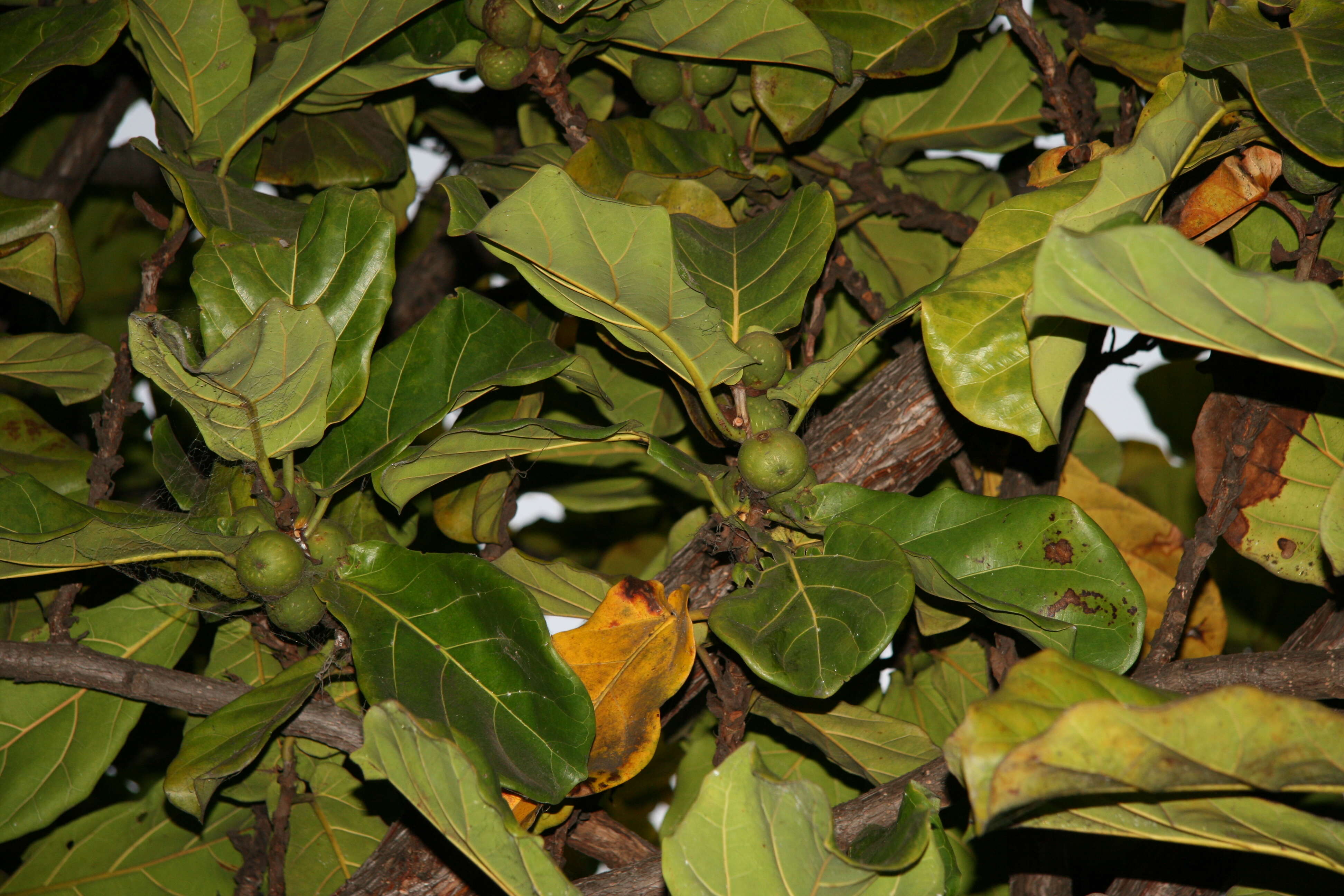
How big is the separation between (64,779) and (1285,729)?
1565mm

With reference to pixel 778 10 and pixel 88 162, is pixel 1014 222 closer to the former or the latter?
pixel 778 10

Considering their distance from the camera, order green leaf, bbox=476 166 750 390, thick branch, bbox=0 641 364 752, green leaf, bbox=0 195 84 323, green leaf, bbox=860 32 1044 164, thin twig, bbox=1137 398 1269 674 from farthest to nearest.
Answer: green leaf, bbox=860 32 1044 164 → green leaf, bbox=0 195 84 323 → thick branch, bbox=0 641 364 752 → thin twig, bbox=1137 398 1269 674 → green leaf, bbox=476 166 750 390

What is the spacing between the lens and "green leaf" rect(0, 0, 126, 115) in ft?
4.78

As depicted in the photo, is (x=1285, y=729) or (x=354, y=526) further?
(x=354, y=526)

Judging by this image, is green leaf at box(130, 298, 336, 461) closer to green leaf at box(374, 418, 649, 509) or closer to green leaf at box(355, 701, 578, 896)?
green leaf at box(374, 418, 649, 509)

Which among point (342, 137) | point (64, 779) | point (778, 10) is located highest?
point (778, 10)

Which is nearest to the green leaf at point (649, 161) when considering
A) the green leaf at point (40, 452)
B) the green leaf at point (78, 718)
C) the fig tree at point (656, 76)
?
the fig tree at point (656, 76)

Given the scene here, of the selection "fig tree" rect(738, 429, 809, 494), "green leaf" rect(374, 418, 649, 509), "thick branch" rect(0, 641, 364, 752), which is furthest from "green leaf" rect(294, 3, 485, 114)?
"thick branch" rect(0, 641, 364, 752)

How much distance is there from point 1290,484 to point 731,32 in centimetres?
98

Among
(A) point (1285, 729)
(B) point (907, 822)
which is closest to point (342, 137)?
→ (B) point (907, 822)

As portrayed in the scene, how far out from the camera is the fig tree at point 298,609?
1244mm

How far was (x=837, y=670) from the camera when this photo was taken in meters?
1.10

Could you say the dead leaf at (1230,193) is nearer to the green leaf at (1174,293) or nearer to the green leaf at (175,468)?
the green leaf at (1174,293)

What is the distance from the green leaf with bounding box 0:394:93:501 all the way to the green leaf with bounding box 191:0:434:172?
646 mm
